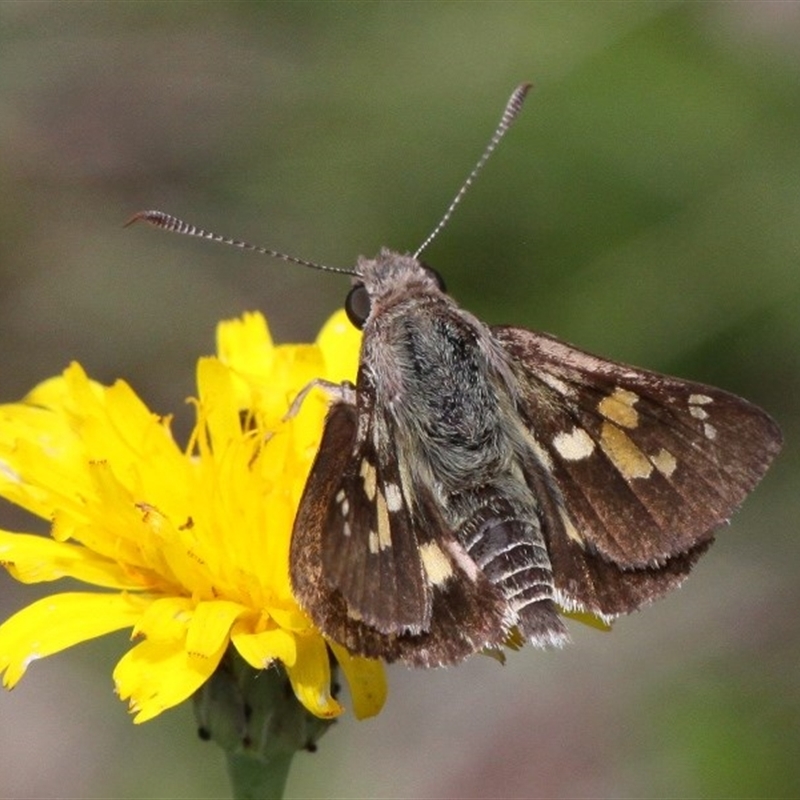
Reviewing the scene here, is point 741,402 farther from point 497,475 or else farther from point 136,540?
point 136,540

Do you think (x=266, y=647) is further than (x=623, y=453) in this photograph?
No

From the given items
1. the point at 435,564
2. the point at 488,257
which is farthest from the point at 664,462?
the point at 488,257

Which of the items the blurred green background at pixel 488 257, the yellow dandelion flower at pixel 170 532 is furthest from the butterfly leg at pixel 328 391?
the blurred green background at pixel 488 257

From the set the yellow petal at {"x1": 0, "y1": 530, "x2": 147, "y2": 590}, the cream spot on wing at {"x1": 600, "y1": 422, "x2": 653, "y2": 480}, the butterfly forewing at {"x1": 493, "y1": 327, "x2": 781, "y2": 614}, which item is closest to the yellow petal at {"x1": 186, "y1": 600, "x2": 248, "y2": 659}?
the yellow petal at {"x1": 0, "y1": 530, "x2": 147, "y2": 590}

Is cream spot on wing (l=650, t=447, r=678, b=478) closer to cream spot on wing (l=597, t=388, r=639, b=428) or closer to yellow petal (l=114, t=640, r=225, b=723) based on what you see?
cream spot on wing (l=597, t=388, r=639, b=428)

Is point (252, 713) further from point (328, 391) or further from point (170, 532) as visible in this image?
point (328, 391)

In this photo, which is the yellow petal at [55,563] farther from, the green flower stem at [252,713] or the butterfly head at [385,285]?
the butterfly head at [385,285]
